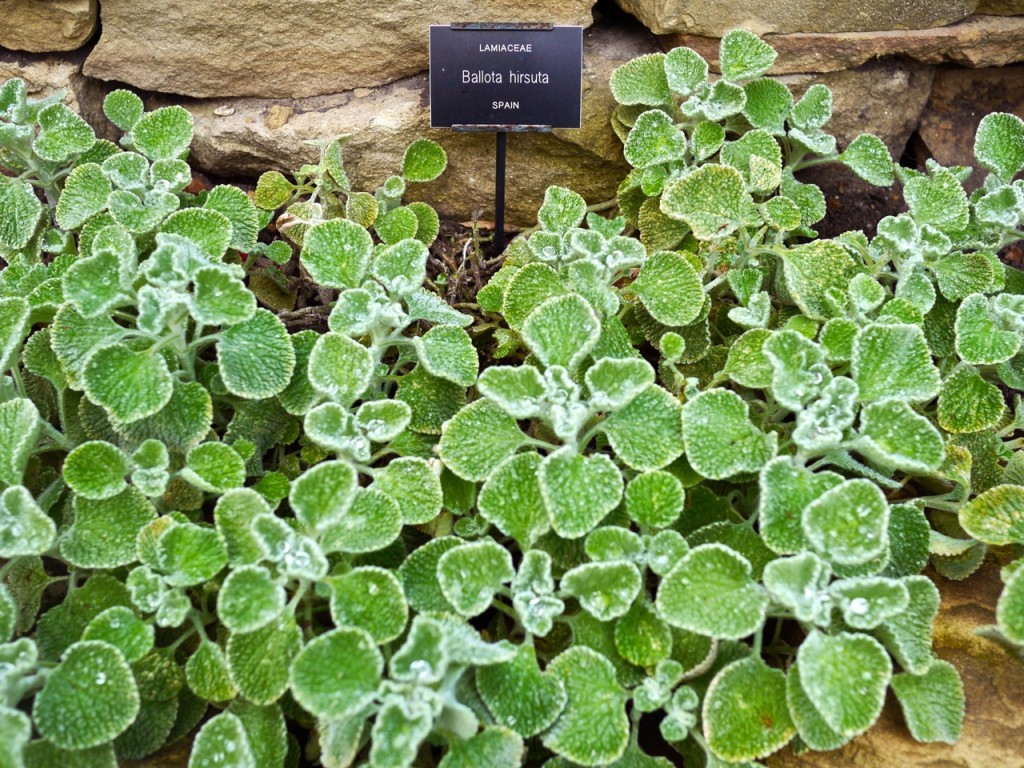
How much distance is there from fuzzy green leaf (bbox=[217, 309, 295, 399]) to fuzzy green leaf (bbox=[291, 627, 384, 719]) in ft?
1.34

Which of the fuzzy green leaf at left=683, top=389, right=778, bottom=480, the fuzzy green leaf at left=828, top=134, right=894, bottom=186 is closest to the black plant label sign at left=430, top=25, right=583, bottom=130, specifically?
the fuzzy green leaf at left=828, top=134, right=894, bottom=186

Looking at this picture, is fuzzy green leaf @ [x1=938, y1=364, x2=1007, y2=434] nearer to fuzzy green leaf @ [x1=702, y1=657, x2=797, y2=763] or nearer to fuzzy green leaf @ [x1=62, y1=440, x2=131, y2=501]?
fuzzy green leaf @ [x1=702, y1=657, x2=797, y2=763]

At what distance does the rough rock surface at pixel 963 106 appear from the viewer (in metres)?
2.01

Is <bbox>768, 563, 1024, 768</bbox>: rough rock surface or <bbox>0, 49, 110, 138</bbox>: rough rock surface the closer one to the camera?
<bbox>768, 563, 1024, 768</bbox>: rough rock surface

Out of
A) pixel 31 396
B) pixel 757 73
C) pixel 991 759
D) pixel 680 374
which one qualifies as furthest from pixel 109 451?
pixel 757 73

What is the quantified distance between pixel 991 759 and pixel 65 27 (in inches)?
82.7

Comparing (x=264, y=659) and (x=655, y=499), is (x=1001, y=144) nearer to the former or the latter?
(x=655, y=499)

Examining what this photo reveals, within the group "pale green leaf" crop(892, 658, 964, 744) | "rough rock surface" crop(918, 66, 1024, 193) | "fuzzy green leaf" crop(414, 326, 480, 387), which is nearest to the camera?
"pale green leaf" crop(892, 658, 964, 744)

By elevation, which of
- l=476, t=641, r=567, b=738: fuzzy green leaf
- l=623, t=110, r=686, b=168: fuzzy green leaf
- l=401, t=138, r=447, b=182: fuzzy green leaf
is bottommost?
l=476, t=641, r=567, b=738: fuzzy green leaf

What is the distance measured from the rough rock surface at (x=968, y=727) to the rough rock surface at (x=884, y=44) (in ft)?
3.87

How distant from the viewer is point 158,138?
1.65 meters

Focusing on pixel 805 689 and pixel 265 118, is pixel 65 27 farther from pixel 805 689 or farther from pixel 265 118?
pixel 805 689

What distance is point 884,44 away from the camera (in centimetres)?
185

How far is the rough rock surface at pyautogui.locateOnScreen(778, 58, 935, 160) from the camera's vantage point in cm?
192
